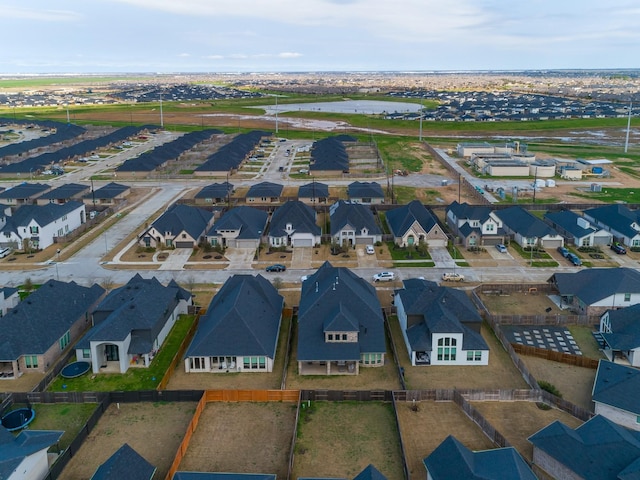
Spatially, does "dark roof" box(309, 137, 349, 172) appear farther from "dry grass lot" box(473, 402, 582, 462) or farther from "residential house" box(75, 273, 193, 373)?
"dry grass lot" box(473, 402, 582, 462)

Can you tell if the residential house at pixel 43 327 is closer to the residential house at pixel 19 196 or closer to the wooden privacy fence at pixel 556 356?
the wooden privacy fence at pixel 556 356

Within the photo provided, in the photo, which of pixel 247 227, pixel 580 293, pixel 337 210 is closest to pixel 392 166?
pixel 337 210

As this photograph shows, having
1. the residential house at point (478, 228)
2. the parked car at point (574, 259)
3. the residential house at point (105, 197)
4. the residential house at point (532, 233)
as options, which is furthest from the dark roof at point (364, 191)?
the residential house at point (105, 197)

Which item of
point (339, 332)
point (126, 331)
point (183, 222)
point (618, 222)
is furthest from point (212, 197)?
point (618, 222)

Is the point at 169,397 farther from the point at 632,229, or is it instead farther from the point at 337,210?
the point at 632,229

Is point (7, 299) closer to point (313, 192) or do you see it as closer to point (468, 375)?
point (468, 375)

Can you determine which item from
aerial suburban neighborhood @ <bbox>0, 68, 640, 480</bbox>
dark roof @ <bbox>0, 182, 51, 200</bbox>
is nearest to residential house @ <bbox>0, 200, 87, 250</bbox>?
aerial suburban neighborhood @ <bbox>0, 68, 640, 480</bbox>
